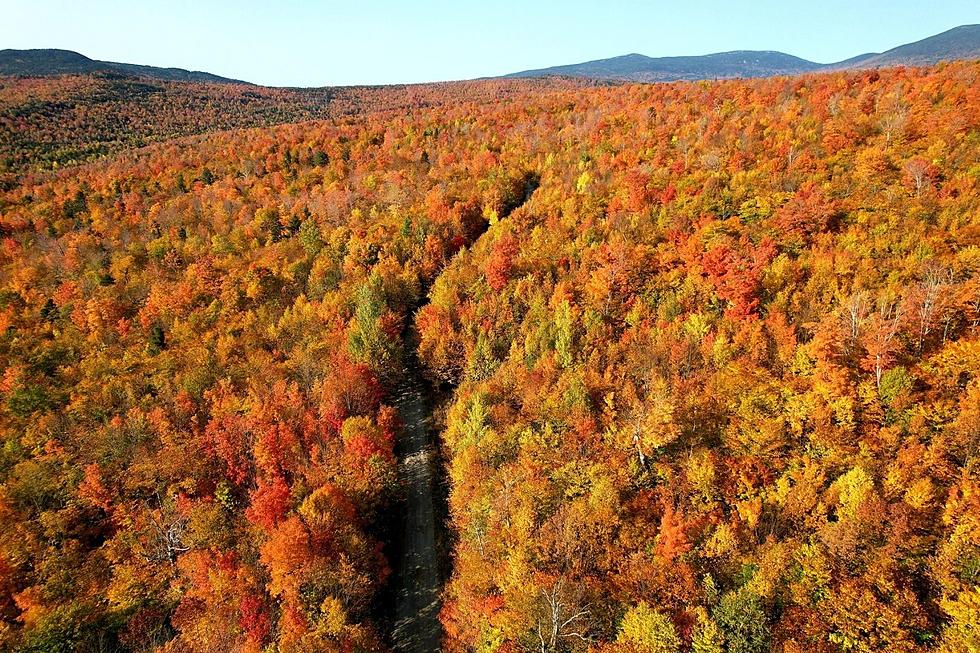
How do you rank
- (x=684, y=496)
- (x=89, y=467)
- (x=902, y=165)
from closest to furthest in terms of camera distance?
(x=684, y=496) < (x=89, y=467) < (x=902, y=165)

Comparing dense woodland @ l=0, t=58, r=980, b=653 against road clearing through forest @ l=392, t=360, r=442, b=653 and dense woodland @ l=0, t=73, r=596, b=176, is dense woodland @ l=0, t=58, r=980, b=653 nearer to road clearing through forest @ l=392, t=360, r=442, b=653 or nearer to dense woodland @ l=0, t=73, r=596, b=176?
road clearing through forest @ l=392, t=360, r=442, b=653

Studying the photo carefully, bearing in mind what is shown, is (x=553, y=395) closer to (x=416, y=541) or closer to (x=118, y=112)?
(x=416, y=541)

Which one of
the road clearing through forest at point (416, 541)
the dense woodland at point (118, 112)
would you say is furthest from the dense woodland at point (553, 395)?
the dense woodland at point (118, 112)

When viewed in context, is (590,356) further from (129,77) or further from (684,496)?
(129,77)

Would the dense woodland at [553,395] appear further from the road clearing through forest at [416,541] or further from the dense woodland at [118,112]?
the dense woodland at [118,112]

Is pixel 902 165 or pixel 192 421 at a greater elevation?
pixel 902 165

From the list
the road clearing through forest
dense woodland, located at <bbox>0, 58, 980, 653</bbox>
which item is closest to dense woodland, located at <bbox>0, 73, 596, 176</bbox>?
dense woodland, located at <bbox>0, 58, 980, 653</bbox>

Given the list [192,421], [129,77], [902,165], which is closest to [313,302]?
[192,421]
